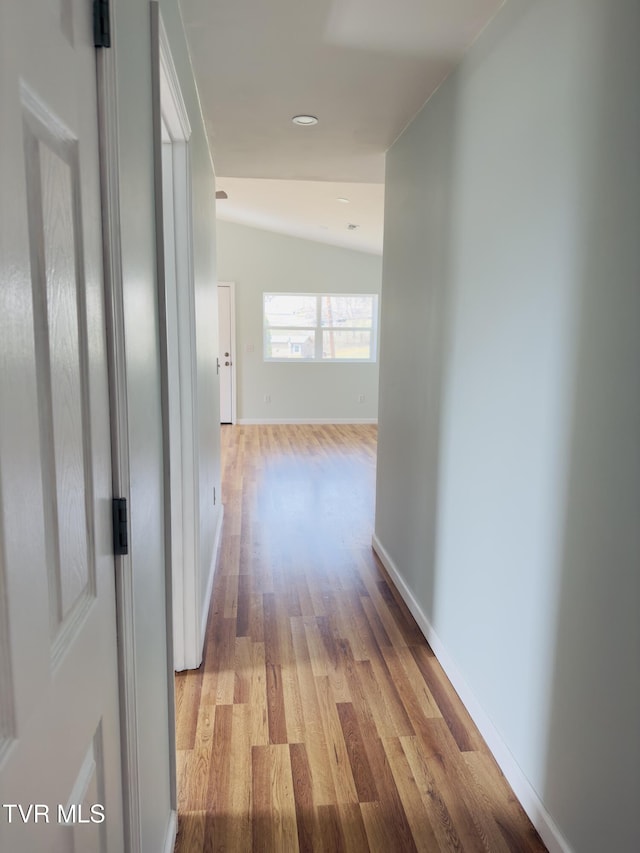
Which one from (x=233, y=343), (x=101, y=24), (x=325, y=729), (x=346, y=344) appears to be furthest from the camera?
(x=346, y=344)

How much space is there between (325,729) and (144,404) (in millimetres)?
1381

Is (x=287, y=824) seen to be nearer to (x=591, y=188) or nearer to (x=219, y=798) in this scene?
(x=219, y=798)

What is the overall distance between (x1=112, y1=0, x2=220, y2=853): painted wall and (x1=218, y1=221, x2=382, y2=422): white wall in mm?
6674

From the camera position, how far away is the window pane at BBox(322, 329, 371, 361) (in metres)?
8.51

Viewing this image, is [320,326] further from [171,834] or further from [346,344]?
[171,834]

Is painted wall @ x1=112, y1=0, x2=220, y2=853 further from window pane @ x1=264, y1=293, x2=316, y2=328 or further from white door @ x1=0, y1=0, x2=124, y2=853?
window pane @ x1=264, y1=293, x2=316, y2=328

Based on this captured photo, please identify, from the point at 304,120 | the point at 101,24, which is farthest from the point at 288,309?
the point at 101,24

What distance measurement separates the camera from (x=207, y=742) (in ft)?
6.18

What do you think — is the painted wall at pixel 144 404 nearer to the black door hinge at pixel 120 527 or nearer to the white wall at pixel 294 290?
the black door hinge at pixel 120 527

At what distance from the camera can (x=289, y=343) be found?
8430mm

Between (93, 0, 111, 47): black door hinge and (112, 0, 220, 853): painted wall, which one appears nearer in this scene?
(93, 0, 111, 47): black door hinge

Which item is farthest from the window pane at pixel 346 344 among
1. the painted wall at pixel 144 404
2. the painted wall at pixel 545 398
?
the painted wall at pixel 144 404

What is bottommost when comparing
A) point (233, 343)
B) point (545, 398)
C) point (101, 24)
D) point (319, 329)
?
point (545, 398)

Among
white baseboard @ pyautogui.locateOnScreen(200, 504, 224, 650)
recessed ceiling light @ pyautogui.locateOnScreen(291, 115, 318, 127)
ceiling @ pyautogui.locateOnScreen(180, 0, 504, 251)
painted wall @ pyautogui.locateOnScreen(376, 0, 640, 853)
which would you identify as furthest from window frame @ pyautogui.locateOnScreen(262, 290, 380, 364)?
painted wall @ pyautogui.locateOnScreen(376, 0, 640, 853)
